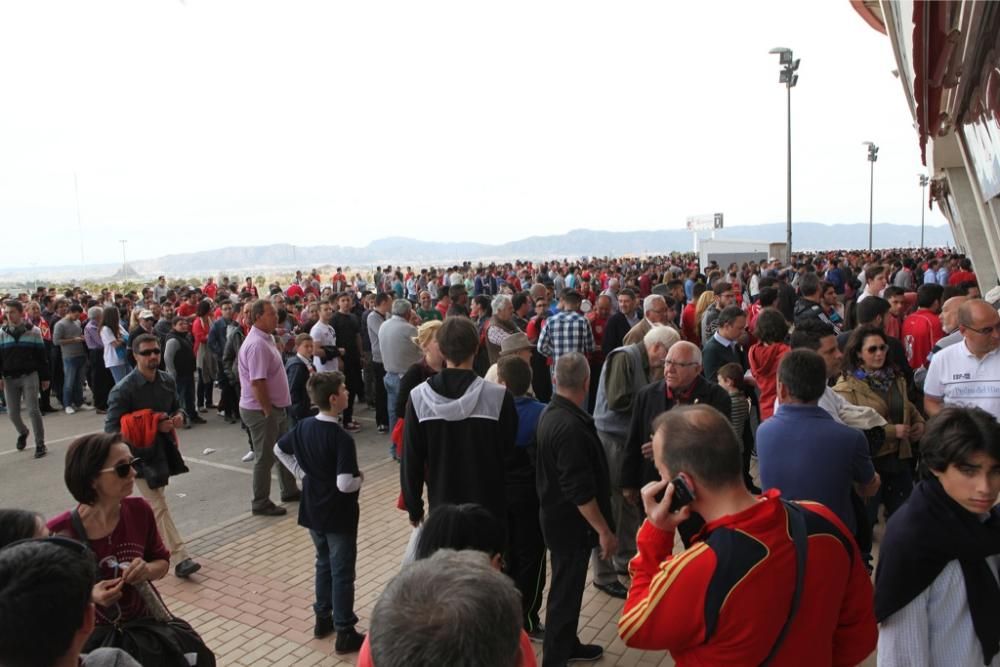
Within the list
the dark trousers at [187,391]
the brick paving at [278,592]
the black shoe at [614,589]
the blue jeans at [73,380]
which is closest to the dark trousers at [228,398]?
the dark trousers at [187,391]

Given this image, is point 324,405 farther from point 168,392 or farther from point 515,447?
point 168,392

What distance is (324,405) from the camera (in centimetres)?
446

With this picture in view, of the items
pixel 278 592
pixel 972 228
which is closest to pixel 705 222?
pixel 972 228

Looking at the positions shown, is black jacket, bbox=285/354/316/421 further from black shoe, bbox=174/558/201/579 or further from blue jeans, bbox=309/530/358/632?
blue jeans, bbox=309/530/358/632

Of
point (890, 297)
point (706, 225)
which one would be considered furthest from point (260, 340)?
point (706, 225)

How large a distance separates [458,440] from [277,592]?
243 centimetres

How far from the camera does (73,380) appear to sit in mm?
12461

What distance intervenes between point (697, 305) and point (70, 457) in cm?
769

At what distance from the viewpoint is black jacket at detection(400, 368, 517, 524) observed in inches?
154

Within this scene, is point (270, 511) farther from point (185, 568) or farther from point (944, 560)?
point (944, 560)

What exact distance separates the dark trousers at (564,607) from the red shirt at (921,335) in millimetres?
4252

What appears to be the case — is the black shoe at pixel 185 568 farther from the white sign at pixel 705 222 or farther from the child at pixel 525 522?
the white sign at pixel 705 222

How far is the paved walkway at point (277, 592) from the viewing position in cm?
441

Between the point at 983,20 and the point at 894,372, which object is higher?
the point at 983,20
